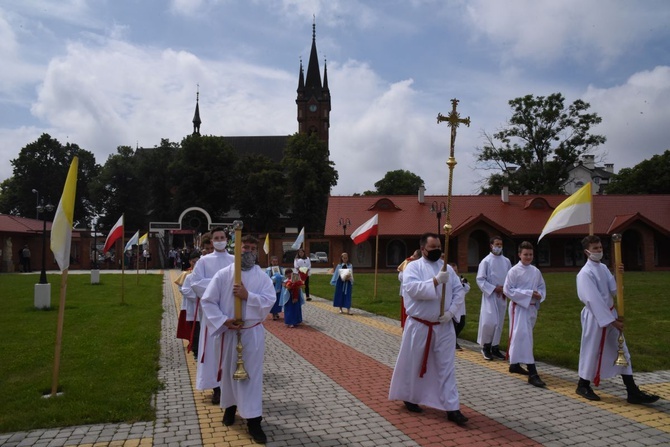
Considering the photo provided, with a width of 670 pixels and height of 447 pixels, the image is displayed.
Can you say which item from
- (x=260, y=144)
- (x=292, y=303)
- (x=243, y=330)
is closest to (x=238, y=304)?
(x=243, y=330)

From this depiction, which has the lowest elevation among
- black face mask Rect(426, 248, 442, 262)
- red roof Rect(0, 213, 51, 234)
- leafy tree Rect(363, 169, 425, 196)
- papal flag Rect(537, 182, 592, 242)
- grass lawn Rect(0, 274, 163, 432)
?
grass lawn Rect(0, 274, 163, 432)

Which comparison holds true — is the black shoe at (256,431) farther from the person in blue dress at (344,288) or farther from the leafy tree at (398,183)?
the leafy tree at (398,183)

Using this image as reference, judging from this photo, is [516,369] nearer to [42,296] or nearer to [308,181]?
[42,296]

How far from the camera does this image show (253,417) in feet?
16.9

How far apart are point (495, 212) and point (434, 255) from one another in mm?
35690

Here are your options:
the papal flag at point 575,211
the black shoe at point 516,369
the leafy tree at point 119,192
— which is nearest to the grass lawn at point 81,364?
the black shoe at point 516,369

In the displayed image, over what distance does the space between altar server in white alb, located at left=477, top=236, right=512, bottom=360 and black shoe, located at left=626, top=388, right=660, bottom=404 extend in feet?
9.05

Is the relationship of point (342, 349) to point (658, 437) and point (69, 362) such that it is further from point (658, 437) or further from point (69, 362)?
point (658, 437)

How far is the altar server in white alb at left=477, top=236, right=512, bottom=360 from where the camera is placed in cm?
909

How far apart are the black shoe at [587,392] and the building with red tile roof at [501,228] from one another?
96.1ft

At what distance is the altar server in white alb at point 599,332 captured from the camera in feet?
21.3

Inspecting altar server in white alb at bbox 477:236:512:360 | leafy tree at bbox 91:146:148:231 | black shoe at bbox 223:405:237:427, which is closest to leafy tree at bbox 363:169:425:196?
leafy tree at bbox 91:146:148:231

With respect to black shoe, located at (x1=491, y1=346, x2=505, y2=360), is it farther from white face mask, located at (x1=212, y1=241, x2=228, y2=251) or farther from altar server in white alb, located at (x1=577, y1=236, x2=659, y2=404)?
white face mask, located at (x1=212, y1=241, x2=228, y2=251)

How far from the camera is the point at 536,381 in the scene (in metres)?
7.32
